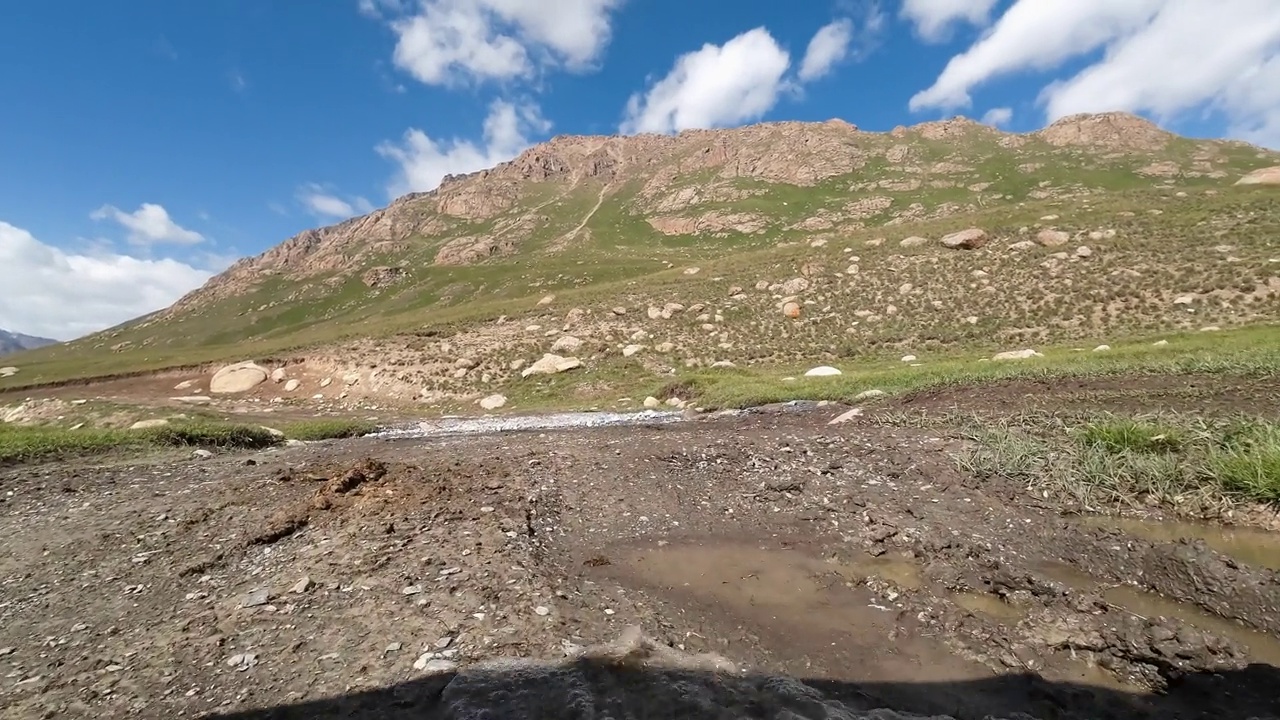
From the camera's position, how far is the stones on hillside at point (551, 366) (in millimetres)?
39594

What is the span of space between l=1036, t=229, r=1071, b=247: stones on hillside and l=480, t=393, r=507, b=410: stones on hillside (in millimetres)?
44780

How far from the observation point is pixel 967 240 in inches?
1924

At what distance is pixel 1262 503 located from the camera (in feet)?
33.3

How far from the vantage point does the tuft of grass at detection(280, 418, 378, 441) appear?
2689cm

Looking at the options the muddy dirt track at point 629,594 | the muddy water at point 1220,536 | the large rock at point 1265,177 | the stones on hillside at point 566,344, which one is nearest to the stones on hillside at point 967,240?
the large rock at point 1265,177

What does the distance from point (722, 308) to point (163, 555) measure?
40.9 meters

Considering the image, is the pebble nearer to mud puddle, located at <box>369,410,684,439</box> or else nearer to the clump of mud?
the clump of mud

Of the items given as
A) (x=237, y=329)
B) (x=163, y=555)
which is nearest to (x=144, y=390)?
(x=163, y=555)

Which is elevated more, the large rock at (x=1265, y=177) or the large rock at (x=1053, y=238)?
the large rock at (x=1265, y=177)

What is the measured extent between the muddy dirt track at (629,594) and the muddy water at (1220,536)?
0.13m

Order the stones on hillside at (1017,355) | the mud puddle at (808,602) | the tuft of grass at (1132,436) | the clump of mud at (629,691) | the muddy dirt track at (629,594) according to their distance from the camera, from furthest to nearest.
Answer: the stones on hillside at (1017,355) < the tuft of grass at (1132,436) < the mud puddle at (808,602) < the muddy dirt track at (629,594) < the clump of mud at (629,691)

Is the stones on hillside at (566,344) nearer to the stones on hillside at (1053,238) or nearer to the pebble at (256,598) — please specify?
the pebble at (256,598)

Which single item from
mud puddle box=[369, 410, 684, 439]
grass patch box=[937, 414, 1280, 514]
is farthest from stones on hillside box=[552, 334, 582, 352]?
grass patch box=[937, 414, 1280, 514]

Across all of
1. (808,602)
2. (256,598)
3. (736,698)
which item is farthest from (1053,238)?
(256,598)
